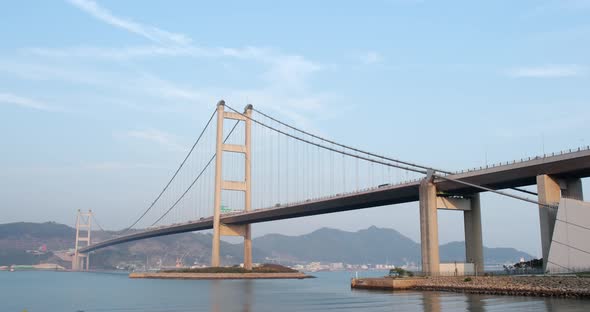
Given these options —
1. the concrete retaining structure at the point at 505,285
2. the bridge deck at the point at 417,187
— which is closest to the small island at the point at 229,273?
the bridge deck at the point at 417,187

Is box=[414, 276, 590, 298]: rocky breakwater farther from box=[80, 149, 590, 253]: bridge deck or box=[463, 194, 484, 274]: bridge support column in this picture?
box=[80, 149, 590, 253]: bridge deck

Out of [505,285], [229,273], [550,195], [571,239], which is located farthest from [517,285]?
[229,273]

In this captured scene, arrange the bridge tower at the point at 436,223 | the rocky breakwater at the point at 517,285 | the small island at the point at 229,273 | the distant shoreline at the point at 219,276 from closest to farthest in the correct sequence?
the rocky breakwater at the point at 517,285 < the bridge tower at the point at 436,223 < the distant shoreline at the point at 219,276 < the small island at the point at 229,273

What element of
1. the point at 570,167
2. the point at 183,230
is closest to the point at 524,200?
the point at 570,167

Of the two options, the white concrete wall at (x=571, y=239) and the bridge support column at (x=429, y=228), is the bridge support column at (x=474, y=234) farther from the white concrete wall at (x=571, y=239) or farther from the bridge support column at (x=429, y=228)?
the white concrete wall at (x=571, y=239)

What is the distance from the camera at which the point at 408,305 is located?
123 feet

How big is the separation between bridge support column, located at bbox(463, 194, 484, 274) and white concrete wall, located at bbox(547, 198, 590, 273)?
1385 cm

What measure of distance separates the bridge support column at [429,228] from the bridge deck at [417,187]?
46.2 inches

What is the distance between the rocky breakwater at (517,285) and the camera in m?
37.3

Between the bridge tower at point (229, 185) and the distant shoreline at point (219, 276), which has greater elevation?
the bridge tower at point (229, 185)

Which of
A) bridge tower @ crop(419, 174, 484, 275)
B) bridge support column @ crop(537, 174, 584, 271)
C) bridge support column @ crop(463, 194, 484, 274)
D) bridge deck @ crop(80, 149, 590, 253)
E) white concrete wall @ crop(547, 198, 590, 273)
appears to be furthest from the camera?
bridge support column @ crop(463, 194, 484, 274)

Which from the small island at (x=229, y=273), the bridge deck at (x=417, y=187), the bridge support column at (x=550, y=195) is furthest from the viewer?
A: the small island at (x=229, y=273)

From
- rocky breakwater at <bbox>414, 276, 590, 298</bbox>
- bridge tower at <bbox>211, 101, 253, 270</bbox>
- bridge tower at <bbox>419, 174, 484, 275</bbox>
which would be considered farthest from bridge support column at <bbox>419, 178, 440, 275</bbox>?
bridge tower at <bbox>211, 101, 253, 270</bbox>

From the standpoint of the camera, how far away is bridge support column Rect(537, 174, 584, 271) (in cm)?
4400
